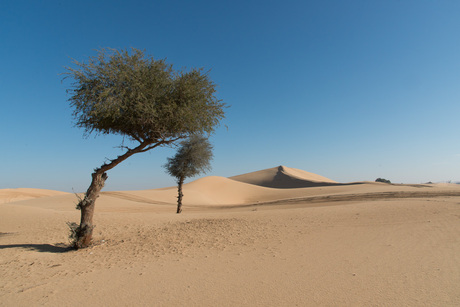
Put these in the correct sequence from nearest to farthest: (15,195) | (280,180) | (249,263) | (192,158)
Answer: (249,263) < (192,158) < (15,195) < (280,180)

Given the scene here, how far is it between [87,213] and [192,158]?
1367 cm

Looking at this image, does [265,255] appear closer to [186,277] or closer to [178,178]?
[186,277]

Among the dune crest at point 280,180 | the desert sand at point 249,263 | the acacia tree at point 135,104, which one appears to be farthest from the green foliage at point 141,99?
the dune crest at point 280,180

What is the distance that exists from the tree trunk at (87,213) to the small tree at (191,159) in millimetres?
13149

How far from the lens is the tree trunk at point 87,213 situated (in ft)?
25.7

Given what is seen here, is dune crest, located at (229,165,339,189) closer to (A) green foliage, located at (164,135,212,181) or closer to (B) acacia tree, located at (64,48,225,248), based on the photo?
(A) green foliage, located at (164,135,212,181)

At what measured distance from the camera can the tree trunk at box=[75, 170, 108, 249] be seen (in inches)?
308

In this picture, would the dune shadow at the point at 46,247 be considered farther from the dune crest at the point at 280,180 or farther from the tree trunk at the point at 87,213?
the dune crest at the point at 280,180

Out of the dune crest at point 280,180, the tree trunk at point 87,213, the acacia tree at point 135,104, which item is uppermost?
the dune crest at point 280,180

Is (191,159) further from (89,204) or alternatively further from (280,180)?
(280,180)

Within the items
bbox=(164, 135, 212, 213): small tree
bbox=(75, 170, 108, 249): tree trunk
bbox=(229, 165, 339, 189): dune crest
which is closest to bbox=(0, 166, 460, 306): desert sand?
bbox=(75, 170, 108, 249): tree trunk

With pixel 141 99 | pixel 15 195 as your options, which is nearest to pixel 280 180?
pixel 15 195

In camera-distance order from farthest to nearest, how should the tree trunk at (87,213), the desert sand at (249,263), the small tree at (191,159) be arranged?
the small tree at (191,159)
the tree trunk at (87,213)
the desert sand at (249,263)

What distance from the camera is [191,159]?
2156cm
